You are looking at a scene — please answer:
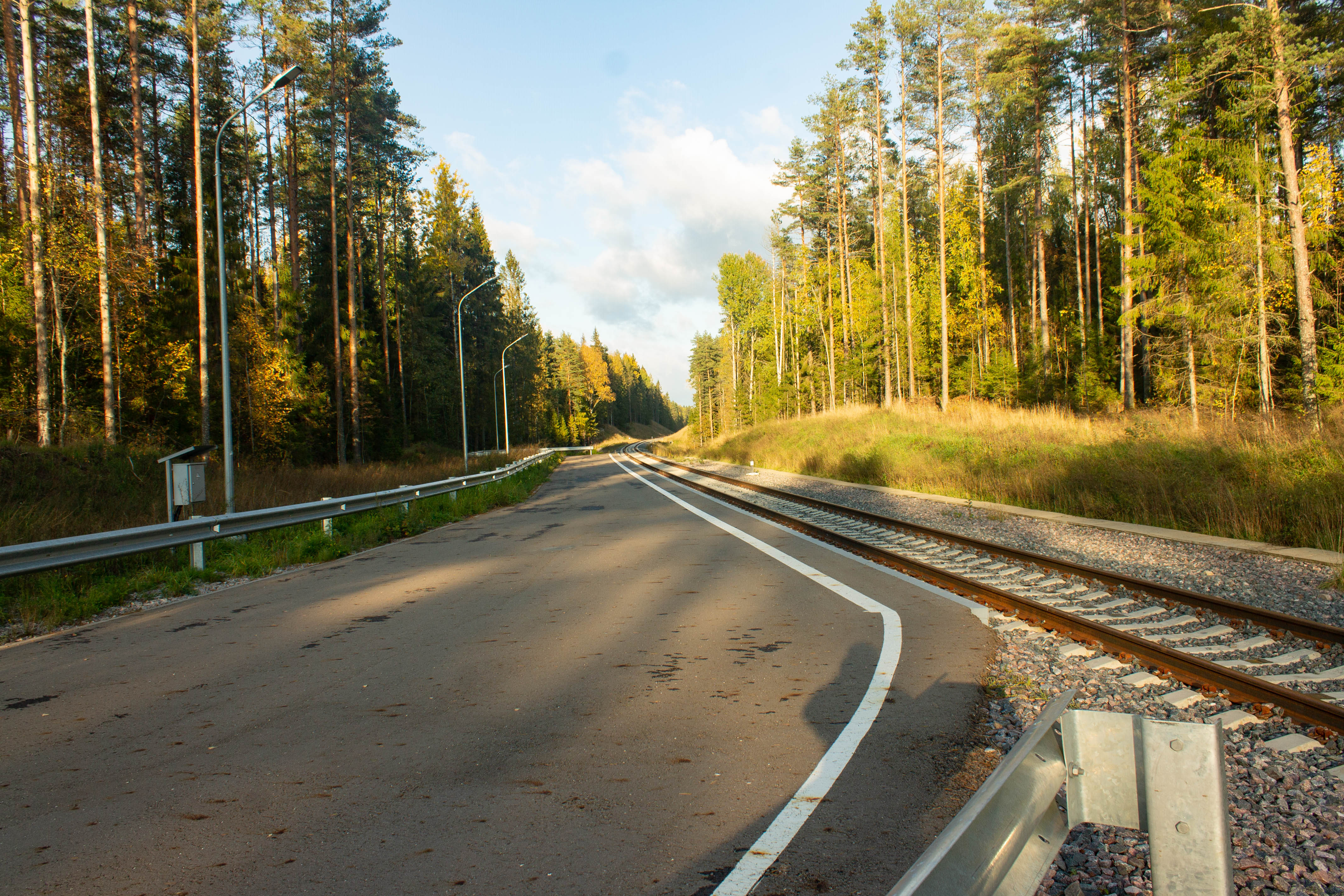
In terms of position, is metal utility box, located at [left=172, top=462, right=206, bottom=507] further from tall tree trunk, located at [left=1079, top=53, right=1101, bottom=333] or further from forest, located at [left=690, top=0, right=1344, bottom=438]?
tall tree trunk, located at [left=1079, top=53, right=1101, bottom=333]

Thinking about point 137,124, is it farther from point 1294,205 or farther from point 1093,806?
point 1294,205

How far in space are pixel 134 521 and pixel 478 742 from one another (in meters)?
11.4

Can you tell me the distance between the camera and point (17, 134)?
19500mm

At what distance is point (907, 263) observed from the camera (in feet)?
116

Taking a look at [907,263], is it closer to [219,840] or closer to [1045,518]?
[1045,518]

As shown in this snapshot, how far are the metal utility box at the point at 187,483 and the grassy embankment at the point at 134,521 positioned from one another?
0.88 metres

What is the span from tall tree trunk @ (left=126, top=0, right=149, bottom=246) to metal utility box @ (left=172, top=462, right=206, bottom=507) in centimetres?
1490

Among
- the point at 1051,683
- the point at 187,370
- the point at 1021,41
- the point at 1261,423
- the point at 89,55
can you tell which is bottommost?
the point at 1051,683

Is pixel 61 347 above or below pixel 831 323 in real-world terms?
below

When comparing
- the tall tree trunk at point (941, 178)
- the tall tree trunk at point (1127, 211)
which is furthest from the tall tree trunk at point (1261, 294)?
the tall tree trunk at point (941, 178)

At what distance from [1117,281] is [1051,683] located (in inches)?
1728

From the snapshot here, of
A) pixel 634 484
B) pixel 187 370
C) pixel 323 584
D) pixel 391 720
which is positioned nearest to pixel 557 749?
pixel 391 720

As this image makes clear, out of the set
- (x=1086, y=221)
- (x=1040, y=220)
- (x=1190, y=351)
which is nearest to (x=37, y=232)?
(x=1190, y=351)

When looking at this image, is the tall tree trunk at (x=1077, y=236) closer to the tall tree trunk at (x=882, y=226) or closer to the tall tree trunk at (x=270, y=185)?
the tall tree trunk at (x=882, y=226)
